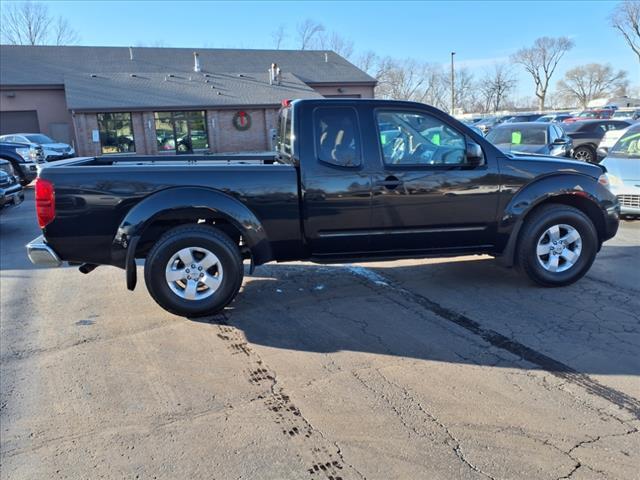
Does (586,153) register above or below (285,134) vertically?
below

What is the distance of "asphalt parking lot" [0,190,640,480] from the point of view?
2.69 meters

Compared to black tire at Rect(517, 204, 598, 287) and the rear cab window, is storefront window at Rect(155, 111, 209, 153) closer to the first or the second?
the rear cab window

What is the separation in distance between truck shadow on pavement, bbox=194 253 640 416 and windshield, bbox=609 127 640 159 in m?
4.29

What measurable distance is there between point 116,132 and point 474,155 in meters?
26.3

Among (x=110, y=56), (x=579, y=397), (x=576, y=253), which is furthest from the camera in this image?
(x=110, y=56)

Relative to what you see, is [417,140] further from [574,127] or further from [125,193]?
[574,127]

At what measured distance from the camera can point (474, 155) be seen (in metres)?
4.96

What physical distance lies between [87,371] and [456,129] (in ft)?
12.9

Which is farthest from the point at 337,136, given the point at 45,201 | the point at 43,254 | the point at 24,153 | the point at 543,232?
the point at 24,153

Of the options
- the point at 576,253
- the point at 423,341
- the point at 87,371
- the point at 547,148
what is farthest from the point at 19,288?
the point at 547,148

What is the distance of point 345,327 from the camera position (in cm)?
441

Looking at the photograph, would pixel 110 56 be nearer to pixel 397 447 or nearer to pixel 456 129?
pixel 456 129

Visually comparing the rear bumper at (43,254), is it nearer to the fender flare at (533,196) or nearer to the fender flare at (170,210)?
the fender flare at (170,210)

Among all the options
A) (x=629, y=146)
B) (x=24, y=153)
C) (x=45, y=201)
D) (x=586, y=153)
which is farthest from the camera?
(x=586, y=153)
